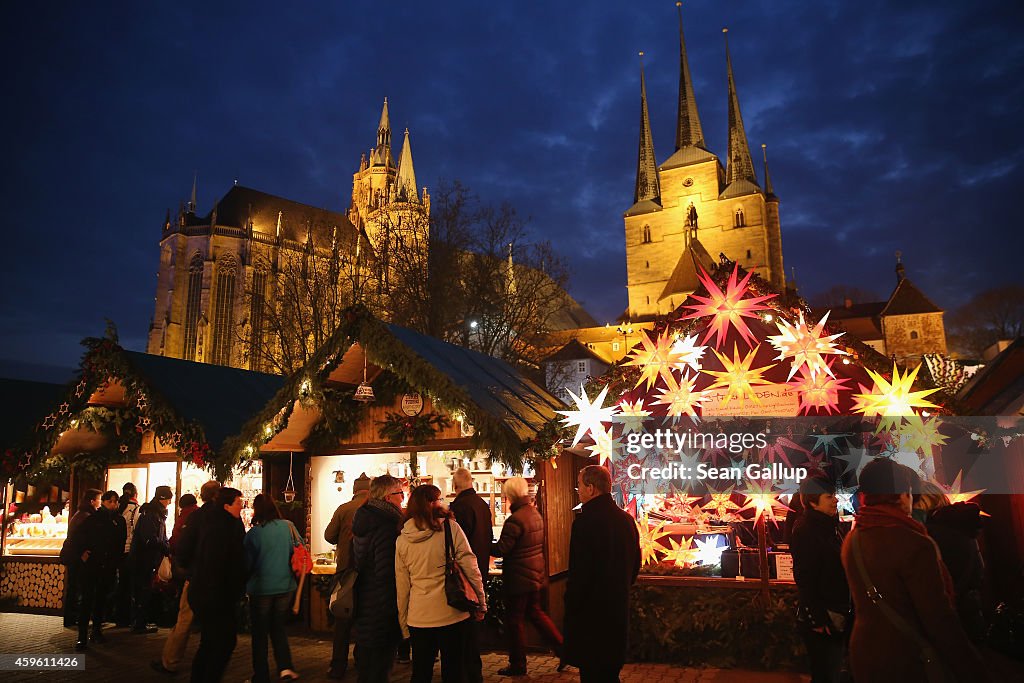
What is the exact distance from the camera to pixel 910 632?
247cm

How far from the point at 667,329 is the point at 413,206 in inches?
826

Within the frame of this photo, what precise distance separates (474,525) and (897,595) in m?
3.60

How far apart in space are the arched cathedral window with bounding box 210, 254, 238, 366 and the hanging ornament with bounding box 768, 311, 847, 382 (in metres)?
44.7

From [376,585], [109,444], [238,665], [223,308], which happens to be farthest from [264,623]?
[223,308]

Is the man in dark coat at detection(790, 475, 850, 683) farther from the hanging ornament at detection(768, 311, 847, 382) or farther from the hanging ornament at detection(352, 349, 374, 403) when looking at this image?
the hanging ornament at detection(352, 349, 374, 403)

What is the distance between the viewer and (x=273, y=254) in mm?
46969

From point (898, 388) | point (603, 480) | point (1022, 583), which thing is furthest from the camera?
point (1022, 583)

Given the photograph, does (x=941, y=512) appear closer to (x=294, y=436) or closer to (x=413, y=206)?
(x=294, y=436)

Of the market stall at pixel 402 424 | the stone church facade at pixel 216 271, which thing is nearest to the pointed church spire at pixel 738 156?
the stone church facade at pixel 216 271

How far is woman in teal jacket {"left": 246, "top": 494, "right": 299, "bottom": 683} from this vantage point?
518cm

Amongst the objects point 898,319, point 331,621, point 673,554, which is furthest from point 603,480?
point 898,319

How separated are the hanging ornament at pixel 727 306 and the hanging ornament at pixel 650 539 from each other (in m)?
2.06

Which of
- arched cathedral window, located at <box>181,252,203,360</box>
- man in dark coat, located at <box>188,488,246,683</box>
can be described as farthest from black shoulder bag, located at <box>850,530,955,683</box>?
arched cathedral window, located at <box>181,252,203,360</box>

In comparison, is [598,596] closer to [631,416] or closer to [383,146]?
[631,416]
